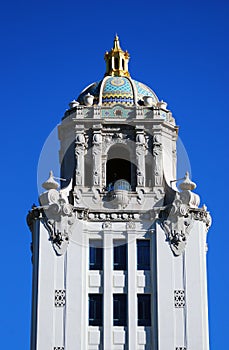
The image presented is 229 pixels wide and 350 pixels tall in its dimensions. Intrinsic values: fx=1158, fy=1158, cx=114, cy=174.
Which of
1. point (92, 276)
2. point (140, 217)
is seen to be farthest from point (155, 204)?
point (92, 276)

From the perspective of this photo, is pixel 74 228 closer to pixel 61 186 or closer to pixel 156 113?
pixel 61 186

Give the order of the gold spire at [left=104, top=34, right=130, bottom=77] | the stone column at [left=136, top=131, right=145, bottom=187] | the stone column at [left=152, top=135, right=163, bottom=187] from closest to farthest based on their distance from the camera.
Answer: the stone column at [left=152, top=135, right=163, bottom=187] → the stone column at [left=136, top=131, right=145, bottom=187] → the gold spire at [left=104, top=34, right=130, bottom=77]

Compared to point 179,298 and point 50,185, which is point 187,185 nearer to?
point 179,298

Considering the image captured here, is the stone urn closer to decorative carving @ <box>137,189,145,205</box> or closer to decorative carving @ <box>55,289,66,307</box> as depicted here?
decorative carving @ <box>137,189,145,205</box>

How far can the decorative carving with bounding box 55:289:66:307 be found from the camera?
54847 mm

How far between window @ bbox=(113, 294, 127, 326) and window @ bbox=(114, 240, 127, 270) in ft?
4.95

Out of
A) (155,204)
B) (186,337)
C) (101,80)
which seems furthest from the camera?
(101,80)

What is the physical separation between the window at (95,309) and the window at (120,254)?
6.00 ft

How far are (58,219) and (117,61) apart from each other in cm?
1227

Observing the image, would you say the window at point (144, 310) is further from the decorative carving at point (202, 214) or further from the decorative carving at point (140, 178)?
the decorative carving at point (140, 178)

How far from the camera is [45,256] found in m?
55.9

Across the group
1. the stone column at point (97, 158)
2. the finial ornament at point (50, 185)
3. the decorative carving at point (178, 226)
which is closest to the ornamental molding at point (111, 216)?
the decorative carving at point (178, 226)

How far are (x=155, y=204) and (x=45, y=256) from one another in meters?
6.32

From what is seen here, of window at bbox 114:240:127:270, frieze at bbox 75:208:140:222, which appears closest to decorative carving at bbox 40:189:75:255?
frieze at bbox 75:208:140:222
